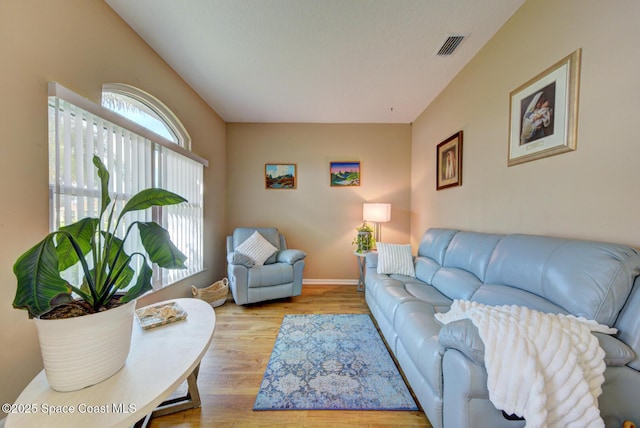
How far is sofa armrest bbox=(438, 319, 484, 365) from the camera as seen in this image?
0.87 meters

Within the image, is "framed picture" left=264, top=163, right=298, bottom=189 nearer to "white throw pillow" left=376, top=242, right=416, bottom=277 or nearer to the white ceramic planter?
"white throw pillow" left=376, top=242, right=416, bottom=277

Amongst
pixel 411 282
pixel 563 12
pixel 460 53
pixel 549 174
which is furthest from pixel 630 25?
pixel 411 282

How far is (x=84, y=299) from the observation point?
2.80 feet

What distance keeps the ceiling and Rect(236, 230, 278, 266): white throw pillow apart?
6.17ft

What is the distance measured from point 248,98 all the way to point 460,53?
2.37 metres

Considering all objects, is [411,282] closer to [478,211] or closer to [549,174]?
[478,211]

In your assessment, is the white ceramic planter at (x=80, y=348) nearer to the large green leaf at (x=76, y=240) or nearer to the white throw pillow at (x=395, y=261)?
the large green leaf at (x=76, y=240)

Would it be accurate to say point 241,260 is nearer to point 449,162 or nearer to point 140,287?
point 140,287

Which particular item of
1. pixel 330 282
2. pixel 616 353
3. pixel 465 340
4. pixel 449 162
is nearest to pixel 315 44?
pixel 449 162

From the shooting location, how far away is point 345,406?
135 centimetres

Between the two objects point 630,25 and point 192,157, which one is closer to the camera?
point 630,25

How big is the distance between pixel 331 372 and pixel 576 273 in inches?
61.6

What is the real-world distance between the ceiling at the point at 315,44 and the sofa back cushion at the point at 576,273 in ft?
5.65

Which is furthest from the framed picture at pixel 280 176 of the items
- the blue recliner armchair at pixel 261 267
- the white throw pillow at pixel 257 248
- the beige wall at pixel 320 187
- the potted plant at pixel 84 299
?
the potted plant at pixel 84 299
